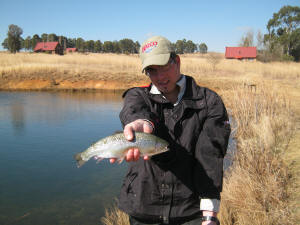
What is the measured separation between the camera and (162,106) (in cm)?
Result: 227

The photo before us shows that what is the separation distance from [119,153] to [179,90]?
787 millimetres

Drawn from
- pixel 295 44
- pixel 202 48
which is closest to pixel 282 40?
pixel 295 44

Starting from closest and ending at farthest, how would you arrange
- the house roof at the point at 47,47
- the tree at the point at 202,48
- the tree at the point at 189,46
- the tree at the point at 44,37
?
the house roof at the point at 47,47
the tree at the point at 44,37
the tree at the point at 189,46
the tree at the point at 202,48

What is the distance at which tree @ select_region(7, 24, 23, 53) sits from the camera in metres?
60.6

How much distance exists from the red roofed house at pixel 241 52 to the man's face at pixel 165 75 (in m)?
63.5

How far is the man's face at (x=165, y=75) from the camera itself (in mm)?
2199

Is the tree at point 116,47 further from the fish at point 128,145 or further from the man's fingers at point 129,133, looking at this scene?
the man's fingers at point 129,133

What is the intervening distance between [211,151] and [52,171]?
721cm

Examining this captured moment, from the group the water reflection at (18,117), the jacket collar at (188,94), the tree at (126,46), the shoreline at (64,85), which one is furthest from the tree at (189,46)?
the jacket collar at (188,94)

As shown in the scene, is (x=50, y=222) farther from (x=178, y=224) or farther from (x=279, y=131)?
(x=279, y=131)

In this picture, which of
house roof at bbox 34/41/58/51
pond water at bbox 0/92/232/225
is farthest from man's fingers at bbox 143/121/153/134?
house roof at bbox 34/41/58/51

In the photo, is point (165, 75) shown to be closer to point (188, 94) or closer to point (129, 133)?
point (188, 94)

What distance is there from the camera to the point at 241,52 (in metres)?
62.5

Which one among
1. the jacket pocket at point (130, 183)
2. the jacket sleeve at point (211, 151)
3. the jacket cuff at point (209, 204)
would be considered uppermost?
the jacket sleeve at point (211, 151)
